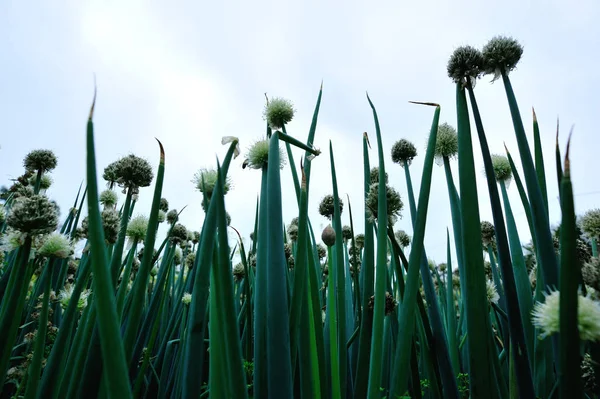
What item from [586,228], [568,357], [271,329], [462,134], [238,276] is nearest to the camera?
[568,357]

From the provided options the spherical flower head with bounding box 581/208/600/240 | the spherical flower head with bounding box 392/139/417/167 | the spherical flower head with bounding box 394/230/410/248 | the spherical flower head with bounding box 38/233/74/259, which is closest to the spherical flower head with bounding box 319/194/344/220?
the spherical flower head with bounding box 392/139/417/167

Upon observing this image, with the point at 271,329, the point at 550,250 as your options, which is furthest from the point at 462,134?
the point at 271,329

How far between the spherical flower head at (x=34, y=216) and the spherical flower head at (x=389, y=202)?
1.08 m

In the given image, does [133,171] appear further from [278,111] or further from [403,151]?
[403,151]

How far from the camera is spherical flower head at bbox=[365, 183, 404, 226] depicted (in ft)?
4.57

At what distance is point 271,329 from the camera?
2.60ft

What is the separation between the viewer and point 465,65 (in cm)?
107

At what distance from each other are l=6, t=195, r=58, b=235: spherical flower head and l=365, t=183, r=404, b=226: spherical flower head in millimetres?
1078

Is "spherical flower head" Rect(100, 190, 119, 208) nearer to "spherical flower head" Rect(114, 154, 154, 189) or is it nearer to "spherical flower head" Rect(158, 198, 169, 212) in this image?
"spherical flower head" Rect(158, 198, 169, 212)

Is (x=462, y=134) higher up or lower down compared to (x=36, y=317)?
higher up

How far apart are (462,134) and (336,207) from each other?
0.54 m

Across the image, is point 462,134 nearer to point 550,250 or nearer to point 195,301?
point 550,250

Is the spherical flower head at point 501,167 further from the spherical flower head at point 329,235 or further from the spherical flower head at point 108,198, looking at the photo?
the spherical flower head at point 108,198

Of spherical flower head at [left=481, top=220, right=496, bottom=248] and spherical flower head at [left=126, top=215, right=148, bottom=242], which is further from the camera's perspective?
spherical flower head at [left=481, top=220, right=496, bottom=248]
